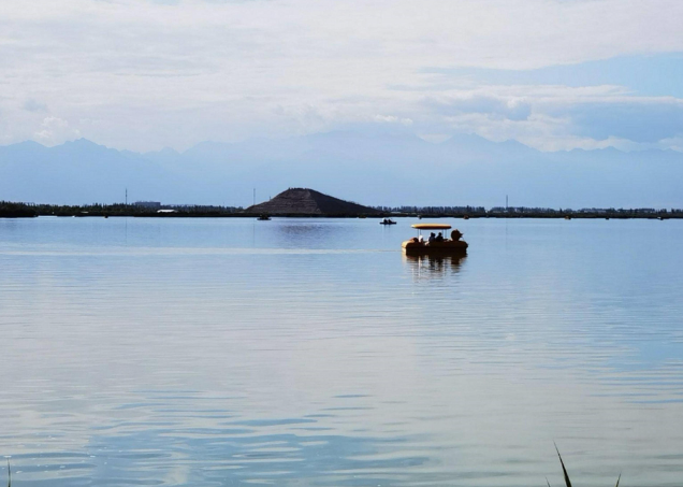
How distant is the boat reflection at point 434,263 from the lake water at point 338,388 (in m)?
21.8

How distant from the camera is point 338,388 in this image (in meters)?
24.1

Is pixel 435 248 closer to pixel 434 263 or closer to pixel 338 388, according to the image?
pixel 434 263

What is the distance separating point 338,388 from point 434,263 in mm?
62599

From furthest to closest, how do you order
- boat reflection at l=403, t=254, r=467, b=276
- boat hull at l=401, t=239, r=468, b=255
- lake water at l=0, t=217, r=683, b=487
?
boat hull at l=401, t=239, r=468, b=255
boat reflection at l=403, t=254, r=467, b=276
lake water at l=0, t=217, r=683, b=487

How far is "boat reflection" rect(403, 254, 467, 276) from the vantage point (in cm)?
7444

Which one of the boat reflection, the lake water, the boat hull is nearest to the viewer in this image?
the lake water

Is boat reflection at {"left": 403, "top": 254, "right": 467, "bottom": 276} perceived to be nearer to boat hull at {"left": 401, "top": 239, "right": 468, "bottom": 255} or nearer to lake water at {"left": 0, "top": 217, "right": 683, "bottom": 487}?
boat hull at {"left": 401, "top": 239, "right": 468, "bottom": 255}

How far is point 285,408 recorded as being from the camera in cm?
2170

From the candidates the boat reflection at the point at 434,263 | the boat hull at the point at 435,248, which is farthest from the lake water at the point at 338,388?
the boat hull at the point at 435,248

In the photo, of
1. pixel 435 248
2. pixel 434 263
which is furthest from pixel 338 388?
pixel 435 248

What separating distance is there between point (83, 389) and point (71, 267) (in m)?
53.9

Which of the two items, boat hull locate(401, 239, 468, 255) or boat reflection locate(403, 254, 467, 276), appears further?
boat hull locate(401, 239, 468, 255)

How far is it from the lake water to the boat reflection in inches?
857

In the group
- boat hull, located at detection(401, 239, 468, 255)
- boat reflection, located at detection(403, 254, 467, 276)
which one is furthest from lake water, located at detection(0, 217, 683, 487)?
boat hull, located at detection(401, 239, 468, 255)
